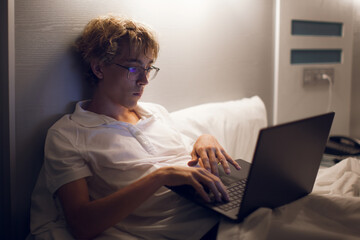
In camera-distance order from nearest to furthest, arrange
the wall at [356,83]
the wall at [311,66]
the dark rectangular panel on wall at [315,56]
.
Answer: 1. the wall at [311,66]
2. the dark rectangular panel on wall at [315,56]
3. the wall at [356,83]

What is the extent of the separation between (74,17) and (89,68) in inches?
7.7

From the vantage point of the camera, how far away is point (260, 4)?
2.20m

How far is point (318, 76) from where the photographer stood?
8.24 ft

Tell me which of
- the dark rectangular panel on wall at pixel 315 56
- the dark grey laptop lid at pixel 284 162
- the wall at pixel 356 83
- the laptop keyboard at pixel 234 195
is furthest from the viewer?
the wall at pixel 356 83

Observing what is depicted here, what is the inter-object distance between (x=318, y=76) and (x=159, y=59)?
1391 millimetres

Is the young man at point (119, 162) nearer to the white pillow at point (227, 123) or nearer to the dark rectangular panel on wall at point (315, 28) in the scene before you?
the white pillow at point (227, 123)

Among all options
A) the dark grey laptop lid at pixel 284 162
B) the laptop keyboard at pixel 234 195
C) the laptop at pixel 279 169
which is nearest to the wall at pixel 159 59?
the laptop at pixel 279 169

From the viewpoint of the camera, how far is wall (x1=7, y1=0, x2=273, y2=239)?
3.90 feet

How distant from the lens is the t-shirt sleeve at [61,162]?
105 centimetres

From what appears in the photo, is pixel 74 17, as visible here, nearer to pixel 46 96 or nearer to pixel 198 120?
pixel 46 96

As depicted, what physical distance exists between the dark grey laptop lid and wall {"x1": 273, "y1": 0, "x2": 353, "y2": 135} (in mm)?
1382

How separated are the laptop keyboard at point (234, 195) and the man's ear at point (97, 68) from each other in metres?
0.62

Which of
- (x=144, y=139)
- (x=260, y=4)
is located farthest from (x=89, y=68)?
(x=260, y=4)

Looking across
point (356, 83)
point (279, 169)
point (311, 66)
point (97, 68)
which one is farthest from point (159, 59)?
point (356, 83)
